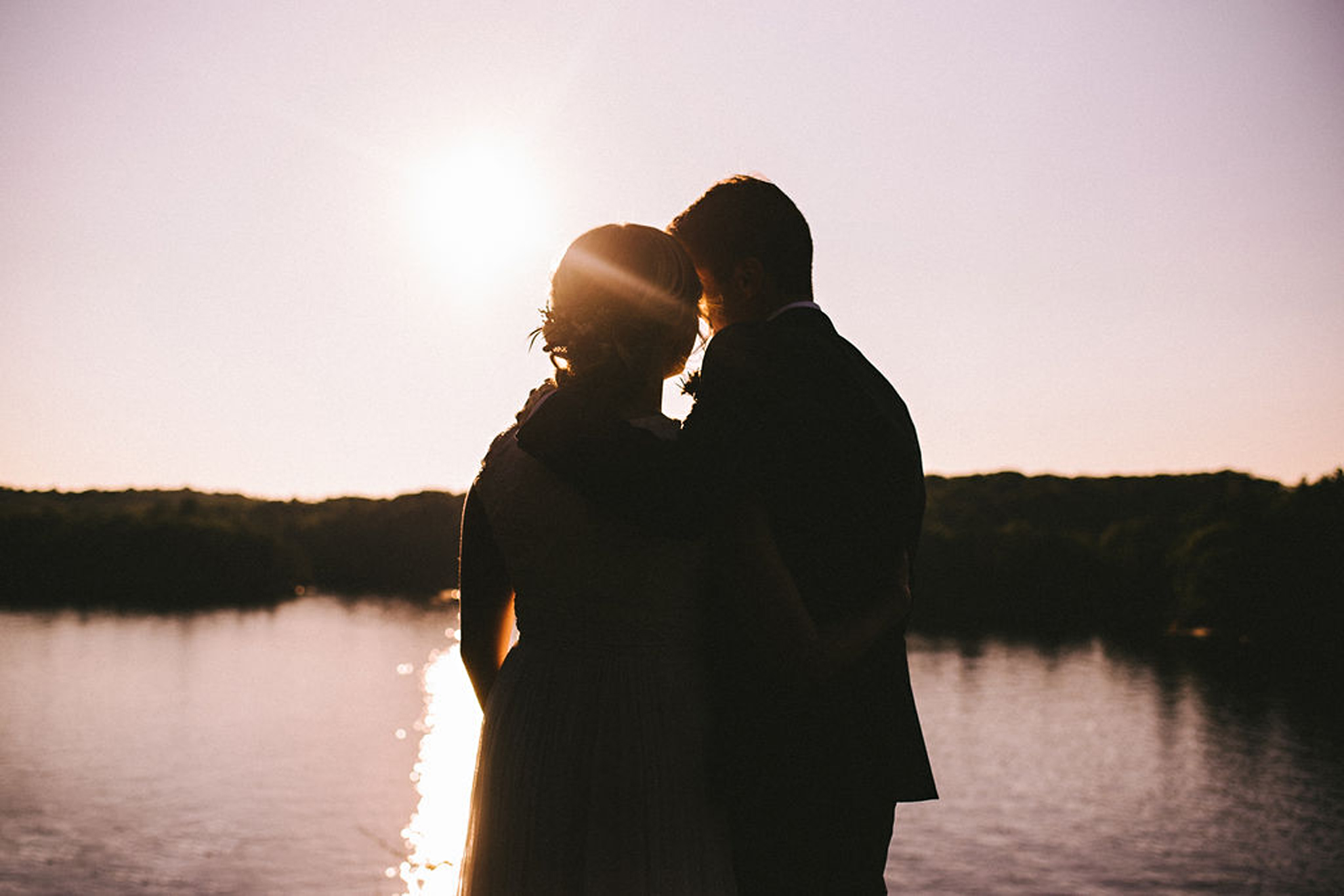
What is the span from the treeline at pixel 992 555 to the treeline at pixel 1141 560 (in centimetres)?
18

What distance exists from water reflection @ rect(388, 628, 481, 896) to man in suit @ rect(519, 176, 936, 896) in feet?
178

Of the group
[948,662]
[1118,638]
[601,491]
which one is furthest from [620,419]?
[1118,638]

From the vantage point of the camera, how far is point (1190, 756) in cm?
8619

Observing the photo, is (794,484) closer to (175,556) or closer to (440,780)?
(440,780)

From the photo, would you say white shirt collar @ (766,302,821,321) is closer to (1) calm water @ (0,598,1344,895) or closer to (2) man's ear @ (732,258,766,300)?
(2) man's ear @ (732,258,766,300)

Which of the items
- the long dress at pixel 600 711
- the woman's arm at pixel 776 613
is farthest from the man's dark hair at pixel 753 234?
the woman's arm at pixel 776 613

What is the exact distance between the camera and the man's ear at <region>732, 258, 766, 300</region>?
268 centimetres

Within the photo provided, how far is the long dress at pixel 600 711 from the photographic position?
2631 millimetres

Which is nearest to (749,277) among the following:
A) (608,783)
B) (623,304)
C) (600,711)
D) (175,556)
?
(623,304)

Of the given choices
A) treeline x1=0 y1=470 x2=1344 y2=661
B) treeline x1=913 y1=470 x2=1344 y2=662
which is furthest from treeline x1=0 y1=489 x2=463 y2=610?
treeline x1=913 y1=470 x2=1344 y2=662

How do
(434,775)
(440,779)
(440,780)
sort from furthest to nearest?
(434,775)
(440,779)
(440,780)

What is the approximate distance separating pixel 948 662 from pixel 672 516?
371 feet

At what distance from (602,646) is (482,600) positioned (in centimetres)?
34

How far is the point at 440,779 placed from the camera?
3469 inches
